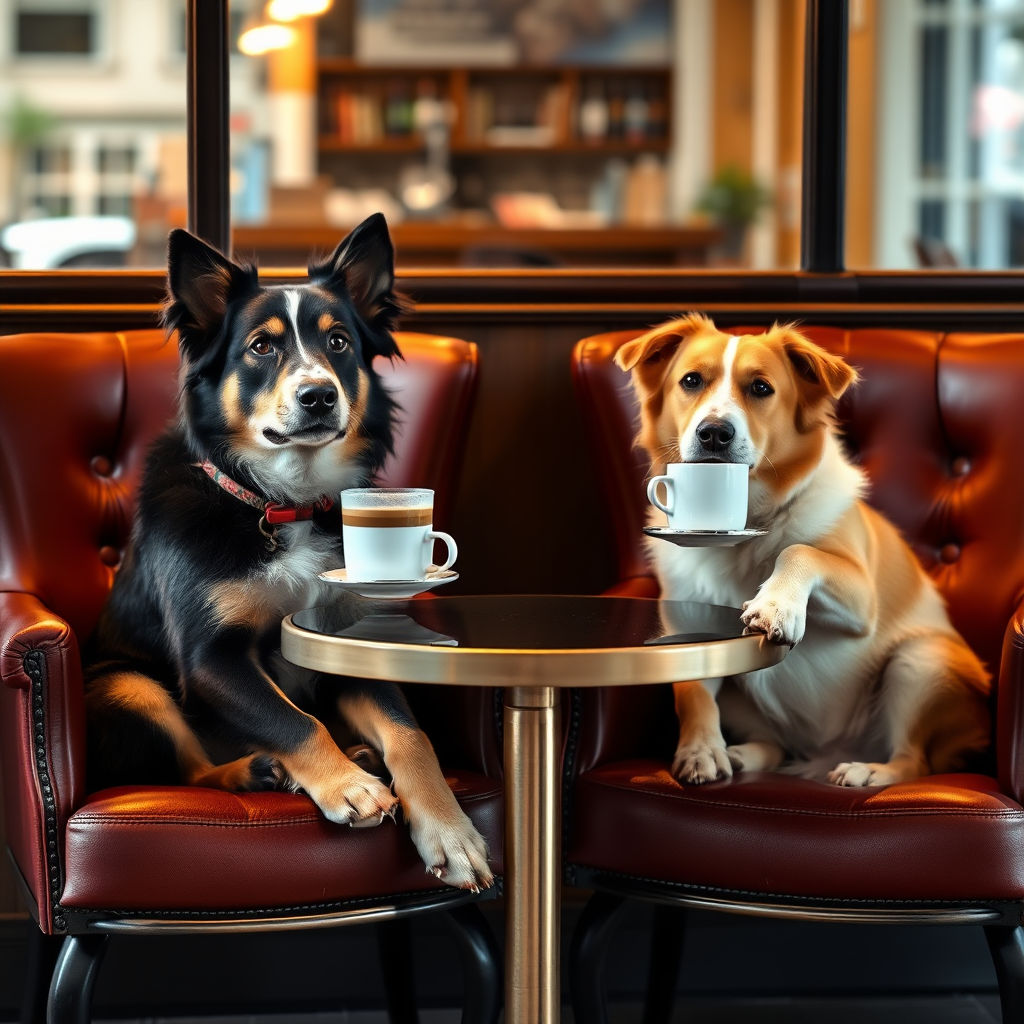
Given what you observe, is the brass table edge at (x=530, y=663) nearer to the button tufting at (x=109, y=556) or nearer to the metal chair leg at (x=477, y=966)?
the metal chair leg at (x=477, y=966)

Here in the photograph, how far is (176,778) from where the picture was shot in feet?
5.65

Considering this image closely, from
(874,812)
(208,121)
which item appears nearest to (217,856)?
(874,812)

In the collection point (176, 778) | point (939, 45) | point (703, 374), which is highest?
point (939, 45)

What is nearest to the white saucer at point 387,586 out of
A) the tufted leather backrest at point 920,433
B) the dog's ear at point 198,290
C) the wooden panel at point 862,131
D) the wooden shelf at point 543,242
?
the dog's ear at point 198,290

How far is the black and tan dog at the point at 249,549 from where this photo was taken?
1.66 m

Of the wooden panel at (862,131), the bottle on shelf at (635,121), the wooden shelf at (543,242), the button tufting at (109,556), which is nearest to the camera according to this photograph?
the button tufting at (109,556)


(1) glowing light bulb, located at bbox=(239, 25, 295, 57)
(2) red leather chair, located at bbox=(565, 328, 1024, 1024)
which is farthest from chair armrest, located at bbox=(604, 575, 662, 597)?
(1) glowing light bulb, located at bbox=(239, 25, 295, 57)

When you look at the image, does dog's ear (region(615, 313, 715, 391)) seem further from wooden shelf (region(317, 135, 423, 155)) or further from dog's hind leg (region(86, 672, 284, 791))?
wooden shelf (region(317, 135, 423, 155))

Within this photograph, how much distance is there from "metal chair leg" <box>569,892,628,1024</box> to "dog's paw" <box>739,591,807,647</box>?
49cm

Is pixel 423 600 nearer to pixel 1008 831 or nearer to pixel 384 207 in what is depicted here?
pixel 1008 831

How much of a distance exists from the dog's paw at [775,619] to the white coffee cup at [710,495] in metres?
0.11

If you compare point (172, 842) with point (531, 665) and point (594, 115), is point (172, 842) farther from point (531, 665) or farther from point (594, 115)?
point (594, 115)

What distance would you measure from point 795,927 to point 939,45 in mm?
6418

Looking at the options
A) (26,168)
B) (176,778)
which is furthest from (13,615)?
(26,168)
